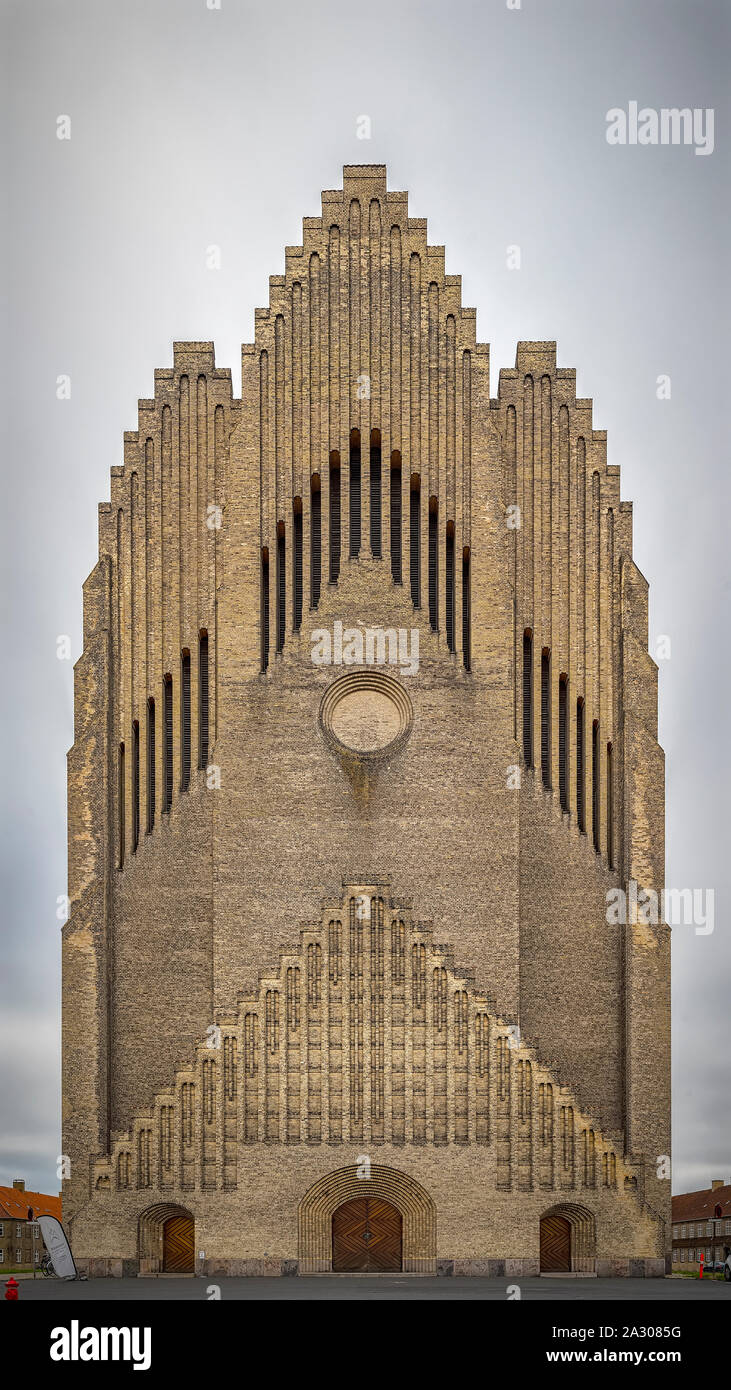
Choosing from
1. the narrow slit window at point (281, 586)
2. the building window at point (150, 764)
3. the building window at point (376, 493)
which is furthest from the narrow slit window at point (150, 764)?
the building window at point (376, 493)

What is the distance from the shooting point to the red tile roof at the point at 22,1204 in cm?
8431

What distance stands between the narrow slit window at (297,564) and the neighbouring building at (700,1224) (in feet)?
150

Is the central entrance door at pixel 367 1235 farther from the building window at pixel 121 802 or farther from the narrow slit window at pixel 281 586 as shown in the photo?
the narrow slit window at pixel 281 586

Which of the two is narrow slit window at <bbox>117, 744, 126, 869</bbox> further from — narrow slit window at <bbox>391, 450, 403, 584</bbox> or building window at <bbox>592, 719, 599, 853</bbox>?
building window at <bbox>592, 719, 599, 853</bbox>

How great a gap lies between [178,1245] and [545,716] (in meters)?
16.5

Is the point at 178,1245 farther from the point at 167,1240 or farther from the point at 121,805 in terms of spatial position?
the point at 121,805

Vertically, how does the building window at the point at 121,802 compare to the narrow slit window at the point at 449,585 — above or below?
below

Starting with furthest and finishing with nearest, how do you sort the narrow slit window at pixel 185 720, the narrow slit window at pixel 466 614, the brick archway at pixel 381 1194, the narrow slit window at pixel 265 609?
the narrow slit window at pixel 185 720, the narrow slit window at pixel 265 609, the narrow slit window at pixel 466 614, the brick archway at pixel 381 1194

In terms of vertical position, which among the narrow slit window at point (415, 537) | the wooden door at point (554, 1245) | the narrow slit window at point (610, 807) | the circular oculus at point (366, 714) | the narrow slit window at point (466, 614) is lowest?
the wooden door at point (554, 1245)

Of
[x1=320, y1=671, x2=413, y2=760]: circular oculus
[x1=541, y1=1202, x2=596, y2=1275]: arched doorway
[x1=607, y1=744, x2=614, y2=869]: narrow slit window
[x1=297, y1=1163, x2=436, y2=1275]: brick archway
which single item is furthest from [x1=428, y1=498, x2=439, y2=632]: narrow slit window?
[x1=541, y1=1202, x2=596, y2=1275]: arched doorway

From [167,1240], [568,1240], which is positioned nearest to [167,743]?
[167,1240]

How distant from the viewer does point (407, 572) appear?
151 feet

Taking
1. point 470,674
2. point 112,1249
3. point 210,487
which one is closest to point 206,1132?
point 112,1249
